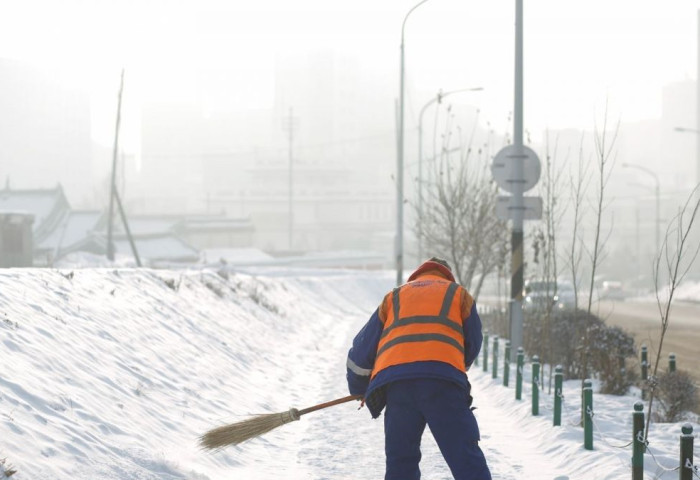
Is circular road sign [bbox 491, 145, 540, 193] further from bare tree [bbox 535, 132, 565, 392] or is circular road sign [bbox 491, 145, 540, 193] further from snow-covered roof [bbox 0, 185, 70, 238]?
snow-covered roof [bbox 0, 185, 70, 238]

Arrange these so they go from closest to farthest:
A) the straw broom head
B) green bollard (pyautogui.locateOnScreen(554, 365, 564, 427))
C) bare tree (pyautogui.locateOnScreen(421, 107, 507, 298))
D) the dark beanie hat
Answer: the dark beanie hat < the straw broom head < green bollard (pyautogui.locateOnScreen(554, 365, 564, 427)) < bare tree (pyautogui.locateOnScreen(421, 107, 507, 298))

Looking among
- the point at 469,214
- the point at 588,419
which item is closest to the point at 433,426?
the point at 588,419

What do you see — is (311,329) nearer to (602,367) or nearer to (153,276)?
(153,276)

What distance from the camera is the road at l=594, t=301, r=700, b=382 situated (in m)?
17.6

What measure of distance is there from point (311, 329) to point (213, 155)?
16719 cm

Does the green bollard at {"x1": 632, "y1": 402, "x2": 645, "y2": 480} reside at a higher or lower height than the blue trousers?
lower

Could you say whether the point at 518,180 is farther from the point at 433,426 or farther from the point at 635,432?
the point at 433,426

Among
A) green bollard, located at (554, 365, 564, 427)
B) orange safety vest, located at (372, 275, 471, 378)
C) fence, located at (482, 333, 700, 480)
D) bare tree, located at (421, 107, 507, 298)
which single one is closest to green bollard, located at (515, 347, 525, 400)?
fence, located at (482, 333, 700, 480)

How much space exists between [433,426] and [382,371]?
43 centimetres

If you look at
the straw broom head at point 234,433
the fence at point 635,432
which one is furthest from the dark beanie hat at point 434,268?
the straw broom head at point 234,433

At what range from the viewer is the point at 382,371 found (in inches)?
218

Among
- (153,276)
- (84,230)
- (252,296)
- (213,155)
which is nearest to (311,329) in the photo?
(252,296)

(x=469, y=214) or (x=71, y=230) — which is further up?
(x=469, y=214)

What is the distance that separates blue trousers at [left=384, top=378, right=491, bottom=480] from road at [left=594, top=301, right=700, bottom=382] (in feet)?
19.0
